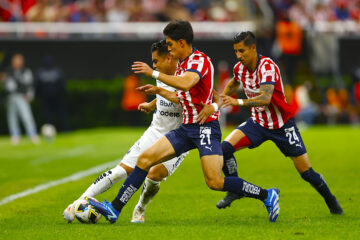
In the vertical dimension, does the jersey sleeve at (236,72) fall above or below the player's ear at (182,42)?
below

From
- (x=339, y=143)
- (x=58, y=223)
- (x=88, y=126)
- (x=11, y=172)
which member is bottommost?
(x=88, y=126)

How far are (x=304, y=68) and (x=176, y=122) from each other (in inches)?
824

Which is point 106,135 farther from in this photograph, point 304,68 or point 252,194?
point 252,194

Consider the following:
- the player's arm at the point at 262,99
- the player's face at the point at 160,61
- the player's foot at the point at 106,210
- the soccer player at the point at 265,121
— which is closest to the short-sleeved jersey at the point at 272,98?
the soccer player at the point at 265,121

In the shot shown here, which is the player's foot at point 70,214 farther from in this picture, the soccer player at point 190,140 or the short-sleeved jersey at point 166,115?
the short-sleeved jersey at point 166,115

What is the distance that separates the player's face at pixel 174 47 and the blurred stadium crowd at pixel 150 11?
19715 millimetres

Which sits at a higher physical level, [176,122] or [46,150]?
[176,122]

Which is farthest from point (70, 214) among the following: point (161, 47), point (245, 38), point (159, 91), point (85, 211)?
point (245, 38)

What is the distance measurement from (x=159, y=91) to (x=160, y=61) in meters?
0.90

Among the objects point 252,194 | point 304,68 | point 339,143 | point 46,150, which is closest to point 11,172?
point 46,150

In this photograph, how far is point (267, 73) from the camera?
8727mm

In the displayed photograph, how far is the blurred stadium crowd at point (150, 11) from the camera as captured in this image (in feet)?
91.0

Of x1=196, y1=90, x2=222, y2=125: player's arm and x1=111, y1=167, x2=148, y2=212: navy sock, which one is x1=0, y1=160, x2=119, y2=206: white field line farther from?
x1=196, y1=90, x2=222, y2=125: player's arm

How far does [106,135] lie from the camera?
23.3 meters
